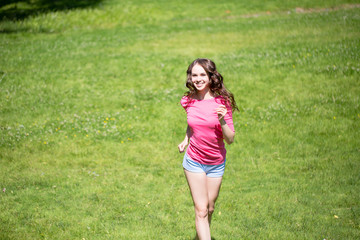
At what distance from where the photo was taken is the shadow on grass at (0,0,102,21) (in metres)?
26.0

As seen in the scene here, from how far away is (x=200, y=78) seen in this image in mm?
5152

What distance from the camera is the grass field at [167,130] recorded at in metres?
7.23

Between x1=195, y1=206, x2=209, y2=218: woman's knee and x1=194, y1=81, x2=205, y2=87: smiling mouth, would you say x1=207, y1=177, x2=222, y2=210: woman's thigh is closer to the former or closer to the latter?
x1=195, y1=206, x2=209, y2=218: woman's knee

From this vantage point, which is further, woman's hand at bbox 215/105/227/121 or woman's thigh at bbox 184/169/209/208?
woman's thigh at bbox 184/169/209/208

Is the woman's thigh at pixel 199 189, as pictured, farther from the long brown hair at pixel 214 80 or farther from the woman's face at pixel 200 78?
the woman's face at pixel 200 78

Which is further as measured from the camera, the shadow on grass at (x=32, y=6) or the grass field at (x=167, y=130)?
the shadow on grass at (x=32, y=6)

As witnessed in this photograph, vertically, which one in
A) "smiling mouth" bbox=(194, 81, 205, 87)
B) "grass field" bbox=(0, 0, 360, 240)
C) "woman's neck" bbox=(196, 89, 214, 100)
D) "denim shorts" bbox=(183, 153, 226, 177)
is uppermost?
"smiling mouth" bbox=(194, 81, 205, 87)

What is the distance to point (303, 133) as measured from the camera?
434 inches

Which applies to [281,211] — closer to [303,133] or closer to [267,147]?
[267,147]

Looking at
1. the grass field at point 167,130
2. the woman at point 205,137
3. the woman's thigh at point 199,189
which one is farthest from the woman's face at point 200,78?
the grass field at point 167,130

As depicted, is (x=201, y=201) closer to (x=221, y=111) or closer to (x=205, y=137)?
(x=205, y=137)

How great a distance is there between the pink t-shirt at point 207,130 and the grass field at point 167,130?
2.14 meters

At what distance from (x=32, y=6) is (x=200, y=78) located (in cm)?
2866

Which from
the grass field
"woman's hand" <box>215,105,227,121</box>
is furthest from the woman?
the grass field
